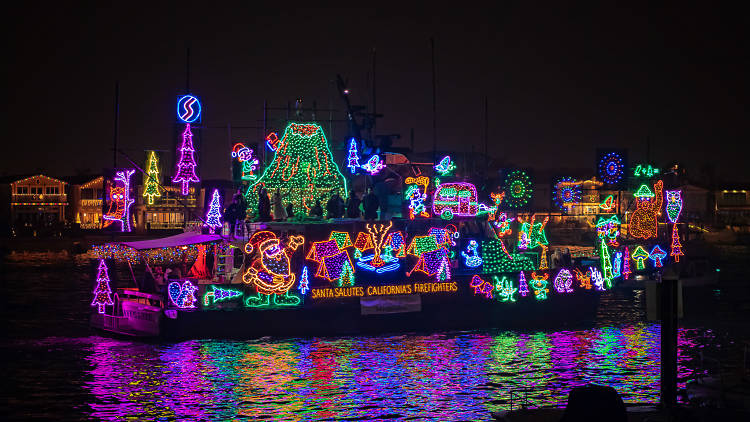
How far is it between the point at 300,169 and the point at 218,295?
608 cm

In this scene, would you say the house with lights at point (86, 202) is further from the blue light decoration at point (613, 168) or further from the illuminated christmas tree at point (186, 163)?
the blue light decoration at point (613, 168)

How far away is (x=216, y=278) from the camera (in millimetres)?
28656

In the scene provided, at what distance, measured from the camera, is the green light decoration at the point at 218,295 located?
26750 mm

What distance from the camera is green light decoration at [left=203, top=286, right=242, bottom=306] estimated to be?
26.8 meters

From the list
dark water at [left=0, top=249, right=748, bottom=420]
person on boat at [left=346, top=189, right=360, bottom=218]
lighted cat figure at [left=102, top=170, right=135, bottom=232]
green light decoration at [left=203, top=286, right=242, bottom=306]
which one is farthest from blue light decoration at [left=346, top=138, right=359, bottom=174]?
lighted cat figure at [left=102, top=170, right=135, bottom=232]

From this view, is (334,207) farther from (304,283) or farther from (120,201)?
(120,201)

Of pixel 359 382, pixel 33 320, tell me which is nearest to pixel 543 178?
pixel 33 320

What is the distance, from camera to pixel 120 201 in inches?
1164

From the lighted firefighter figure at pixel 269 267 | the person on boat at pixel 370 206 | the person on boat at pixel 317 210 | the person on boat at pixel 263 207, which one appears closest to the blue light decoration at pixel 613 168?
the person on boat at pixel 370 206

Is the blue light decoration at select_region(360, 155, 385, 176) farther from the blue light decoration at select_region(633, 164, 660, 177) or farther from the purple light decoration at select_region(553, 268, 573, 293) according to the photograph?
the blue light decoration at select_region(633, 164, 660, 177)

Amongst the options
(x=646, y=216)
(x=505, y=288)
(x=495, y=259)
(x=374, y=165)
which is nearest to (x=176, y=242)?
(x=374, y=165)

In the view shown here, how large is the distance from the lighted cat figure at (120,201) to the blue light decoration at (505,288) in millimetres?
13266

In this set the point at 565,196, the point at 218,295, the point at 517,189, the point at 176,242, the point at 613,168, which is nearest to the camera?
the point at 218,295

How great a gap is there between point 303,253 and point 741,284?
41.4 m
